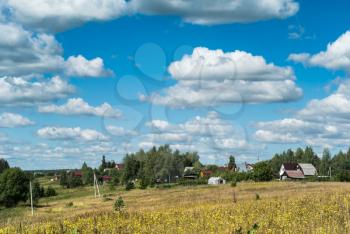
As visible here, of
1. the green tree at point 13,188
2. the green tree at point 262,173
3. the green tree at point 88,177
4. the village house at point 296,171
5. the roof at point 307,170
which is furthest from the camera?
the green tree at point 88,177

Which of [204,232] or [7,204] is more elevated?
[204,232]

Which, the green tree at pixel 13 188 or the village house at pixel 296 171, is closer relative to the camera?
the green tree at pixel 13 188

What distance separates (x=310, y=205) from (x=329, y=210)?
2.96 m

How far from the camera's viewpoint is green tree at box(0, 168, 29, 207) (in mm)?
103312

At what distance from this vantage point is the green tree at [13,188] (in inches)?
4067

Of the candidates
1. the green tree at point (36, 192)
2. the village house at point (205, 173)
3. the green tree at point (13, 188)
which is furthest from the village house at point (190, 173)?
the green tree at point (13, 188)

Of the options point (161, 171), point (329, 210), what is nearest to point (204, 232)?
point (329, 210)

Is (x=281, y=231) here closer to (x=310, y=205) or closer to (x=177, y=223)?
(x=177, y=223)

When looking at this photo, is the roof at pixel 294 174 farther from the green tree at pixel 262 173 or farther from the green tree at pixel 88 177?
the green tree at pixel 88 177

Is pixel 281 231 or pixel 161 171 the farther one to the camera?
pixel 161 171

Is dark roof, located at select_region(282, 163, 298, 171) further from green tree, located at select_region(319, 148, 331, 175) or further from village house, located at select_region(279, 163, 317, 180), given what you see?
green tree, located at select_region(319, 148, 331, 175)

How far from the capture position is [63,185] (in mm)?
162375

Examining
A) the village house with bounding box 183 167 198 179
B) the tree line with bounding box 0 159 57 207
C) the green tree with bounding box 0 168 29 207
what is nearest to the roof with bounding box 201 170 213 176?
the village house with bounding box 183 167 198 179

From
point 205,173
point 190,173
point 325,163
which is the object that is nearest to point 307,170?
point 325,163
